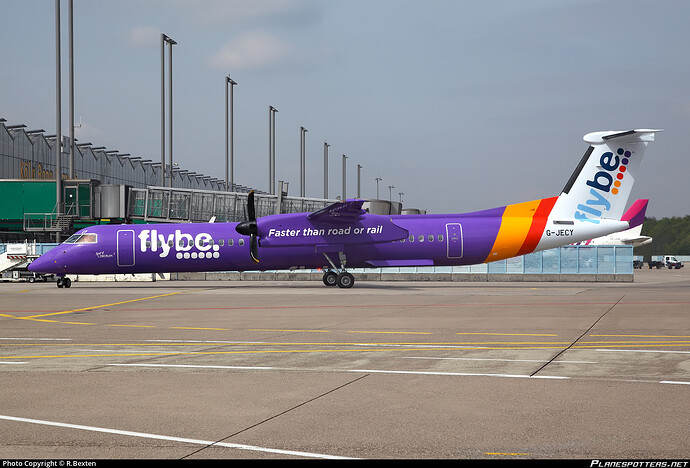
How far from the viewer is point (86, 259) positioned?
3366 centimetres

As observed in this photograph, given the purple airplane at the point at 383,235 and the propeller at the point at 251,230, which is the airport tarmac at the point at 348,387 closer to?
the propeller at the point at 251,230

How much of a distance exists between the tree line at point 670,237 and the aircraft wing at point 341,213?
149 metres

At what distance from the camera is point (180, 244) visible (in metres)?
33.8

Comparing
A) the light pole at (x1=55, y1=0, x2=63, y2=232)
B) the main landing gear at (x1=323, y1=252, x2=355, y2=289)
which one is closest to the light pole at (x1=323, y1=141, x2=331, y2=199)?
the light pole at (x1=55, y1=0, x2=63, y2=232)

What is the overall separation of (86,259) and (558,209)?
2272 cm

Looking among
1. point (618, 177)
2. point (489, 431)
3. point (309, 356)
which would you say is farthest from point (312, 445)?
point (618, 177)

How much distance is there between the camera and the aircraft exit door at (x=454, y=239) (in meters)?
33.8

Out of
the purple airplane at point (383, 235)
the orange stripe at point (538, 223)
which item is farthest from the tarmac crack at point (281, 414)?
the orange stripe at point (538, 223)

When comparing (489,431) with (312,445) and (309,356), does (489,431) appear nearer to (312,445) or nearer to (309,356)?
(312,445)

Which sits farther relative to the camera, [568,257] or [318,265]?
[568,257]

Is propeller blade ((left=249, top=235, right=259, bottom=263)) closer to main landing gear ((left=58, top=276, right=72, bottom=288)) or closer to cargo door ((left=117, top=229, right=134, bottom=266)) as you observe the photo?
cargo door ((left=117, top=229, right=134, bottom=266))

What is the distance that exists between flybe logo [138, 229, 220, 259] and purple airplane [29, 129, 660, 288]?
0.16 feet

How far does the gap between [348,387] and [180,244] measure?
25999 mm

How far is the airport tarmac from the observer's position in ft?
20.5
